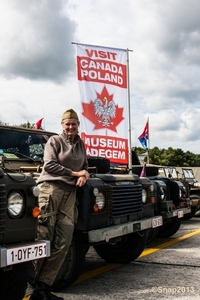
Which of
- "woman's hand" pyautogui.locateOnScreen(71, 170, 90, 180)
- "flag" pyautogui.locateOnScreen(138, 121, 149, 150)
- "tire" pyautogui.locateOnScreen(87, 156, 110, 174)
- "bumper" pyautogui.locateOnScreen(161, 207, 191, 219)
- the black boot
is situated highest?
"flag" pyautogui.locateOnScreen(138, 121, 149, 150)

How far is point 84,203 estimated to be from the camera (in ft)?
14.5

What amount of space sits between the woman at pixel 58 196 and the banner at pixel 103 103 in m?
3.92

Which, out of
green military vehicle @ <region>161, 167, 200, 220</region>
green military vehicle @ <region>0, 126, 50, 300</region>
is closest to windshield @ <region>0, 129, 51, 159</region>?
green military vehicle @ <region>0, 126, 50, 300</region>

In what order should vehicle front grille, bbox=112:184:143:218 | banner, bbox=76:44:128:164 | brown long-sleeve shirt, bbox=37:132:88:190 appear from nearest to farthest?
brown long-sleeve shirt, bbox=37:132:88:190 → vehicle front grille, bbox=112:184:143:218 → banner, bbox=76:44:128:164

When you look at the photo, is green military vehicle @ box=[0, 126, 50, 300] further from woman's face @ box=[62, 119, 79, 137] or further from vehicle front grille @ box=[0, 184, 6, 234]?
woman's face @ box=[62, 119, 79, 137]

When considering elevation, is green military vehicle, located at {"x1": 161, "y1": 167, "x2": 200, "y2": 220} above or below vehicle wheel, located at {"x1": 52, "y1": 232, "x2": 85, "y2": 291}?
above

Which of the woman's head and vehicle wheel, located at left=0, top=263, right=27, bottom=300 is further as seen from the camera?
the woman's head

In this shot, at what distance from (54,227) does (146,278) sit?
4.92 feet

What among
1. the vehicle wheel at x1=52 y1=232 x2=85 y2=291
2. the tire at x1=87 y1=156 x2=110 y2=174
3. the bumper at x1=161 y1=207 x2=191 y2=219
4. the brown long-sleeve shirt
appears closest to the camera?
the brown long-sleeve shirt

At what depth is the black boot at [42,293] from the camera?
390 centimetres

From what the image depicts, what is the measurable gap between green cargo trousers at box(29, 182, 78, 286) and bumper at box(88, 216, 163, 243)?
0.87ft

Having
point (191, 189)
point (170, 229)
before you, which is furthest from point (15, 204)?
point (191, 189)

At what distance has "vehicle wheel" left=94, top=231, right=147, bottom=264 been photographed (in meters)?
5.73

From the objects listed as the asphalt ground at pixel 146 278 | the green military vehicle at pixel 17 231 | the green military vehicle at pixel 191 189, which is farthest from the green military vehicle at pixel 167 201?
the green military vehicle at pixel 17 231
